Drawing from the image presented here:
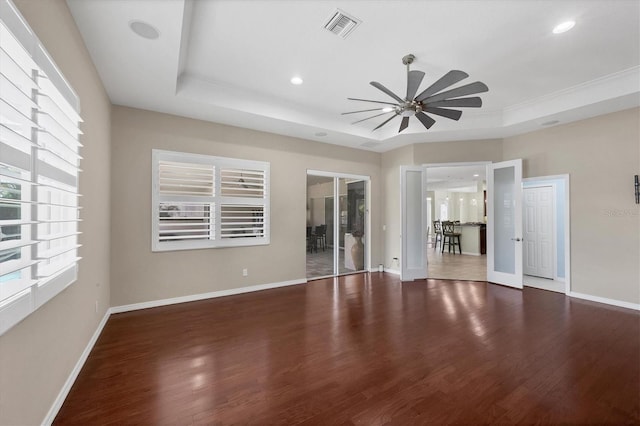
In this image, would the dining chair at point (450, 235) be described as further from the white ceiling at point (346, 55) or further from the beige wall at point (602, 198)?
the white ceiling at point (346, 55)

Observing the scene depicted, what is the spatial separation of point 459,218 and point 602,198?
987 centimetres

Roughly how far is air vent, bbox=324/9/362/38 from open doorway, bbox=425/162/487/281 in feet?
12.3

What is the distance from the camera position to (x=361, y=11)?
8.29 ft

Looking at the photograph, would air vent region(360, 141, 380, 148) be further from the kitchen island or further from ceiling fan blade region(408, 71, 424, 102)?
the kitchen island

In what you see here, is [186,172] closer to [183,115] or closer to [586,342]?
[183,115]

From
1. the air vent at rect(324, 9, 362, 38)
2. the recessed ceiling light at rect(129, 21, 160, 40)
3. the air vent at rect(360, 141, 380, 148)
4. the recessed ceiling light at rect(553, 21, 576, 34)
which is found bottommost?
the air vent at rect(360, 141, 380, 148)

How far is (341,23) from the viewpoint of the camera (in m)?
2.67

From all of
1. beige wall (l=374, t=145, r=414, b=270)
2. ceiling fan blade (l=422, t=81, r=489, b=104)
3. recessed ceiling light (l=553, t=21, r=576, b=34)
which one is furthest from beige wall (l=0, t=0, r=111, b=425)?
beige wall (l=374, t=145, r=414, b=270)

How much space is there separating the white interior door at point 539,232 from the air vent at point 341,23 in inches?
219

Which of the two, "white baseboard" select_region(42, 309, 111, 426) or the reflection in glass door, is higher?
the reflection in glass door

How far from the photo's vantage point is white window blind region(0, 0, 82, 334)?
130 cm

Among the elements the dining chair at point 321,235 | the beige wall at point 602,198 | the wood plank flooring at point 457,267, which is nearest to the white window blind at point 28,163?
the dining chair at point 321,235

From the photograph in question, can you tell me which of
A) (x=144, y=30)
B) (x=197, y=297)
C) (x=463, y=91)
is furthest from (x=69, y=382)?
(x=463, y=91)

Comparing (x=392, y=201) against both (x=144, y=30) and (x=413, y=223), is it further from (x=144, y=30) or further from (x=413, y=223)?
(x=144, y=30)
